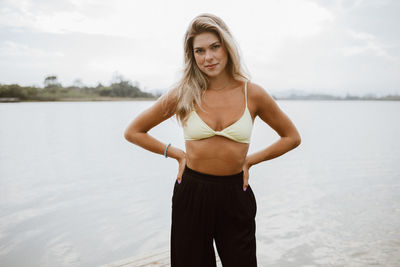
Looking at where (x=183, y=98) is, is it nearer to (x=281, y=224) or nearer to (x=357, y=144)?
(x=281, y=224)

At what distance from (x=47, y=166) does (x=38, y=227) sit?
260 inches

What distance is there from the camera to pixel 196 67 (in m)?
2.21

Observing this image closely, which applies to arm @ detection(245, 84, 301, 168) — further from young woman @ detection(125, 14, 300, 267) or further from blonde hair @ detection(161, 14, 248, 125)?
blonde hair @ detection(161, 14, 248, 125)

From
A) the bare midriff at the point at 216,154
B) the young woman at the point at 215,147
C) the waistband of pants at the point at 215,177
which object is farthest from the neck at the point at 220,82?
the waistband of pants at the point at 215,177

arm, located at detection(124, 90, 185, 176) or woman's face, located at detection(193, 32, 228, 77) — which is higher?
woman's face, located at detection(193, 32, 228, 77)

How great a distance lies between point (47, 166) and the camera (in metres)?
12.8

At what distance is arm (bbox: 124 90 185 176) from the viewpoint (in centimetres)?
217

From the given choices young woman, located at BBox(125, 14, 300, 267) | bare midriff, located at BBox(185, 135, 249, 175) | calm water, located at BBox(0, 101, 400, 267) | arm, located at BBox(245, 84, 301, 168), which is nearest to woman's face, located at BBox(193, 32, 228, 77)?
young woman, located at BBox(125, 14, 300, 267)

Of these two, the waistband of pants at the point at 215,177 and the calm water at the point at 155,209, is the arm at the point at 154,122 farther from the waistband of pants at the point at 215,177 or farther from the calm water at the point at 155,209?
the calm water at the point at 155,209

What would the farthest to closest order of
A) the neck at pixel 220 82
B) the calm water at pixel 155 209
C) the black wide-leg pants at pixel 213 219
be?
the calm water at pixel 155 209
the neck at pixel 220 82
the black wide-leg pants at pixel 213 219

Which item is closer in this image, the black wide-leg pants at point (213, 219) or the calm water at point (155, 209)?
the black wide-leg pants at point (213, 219)

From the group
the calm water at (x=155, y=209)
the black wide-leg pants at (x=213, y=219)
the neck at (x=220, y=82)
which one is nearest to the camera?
the black wide-leg pants at (x=213, y=219)

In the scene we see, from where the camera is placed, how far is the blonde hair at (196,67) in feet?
6.71

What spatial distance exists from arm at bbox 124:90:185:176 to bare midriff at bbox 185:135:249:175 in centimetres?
19
